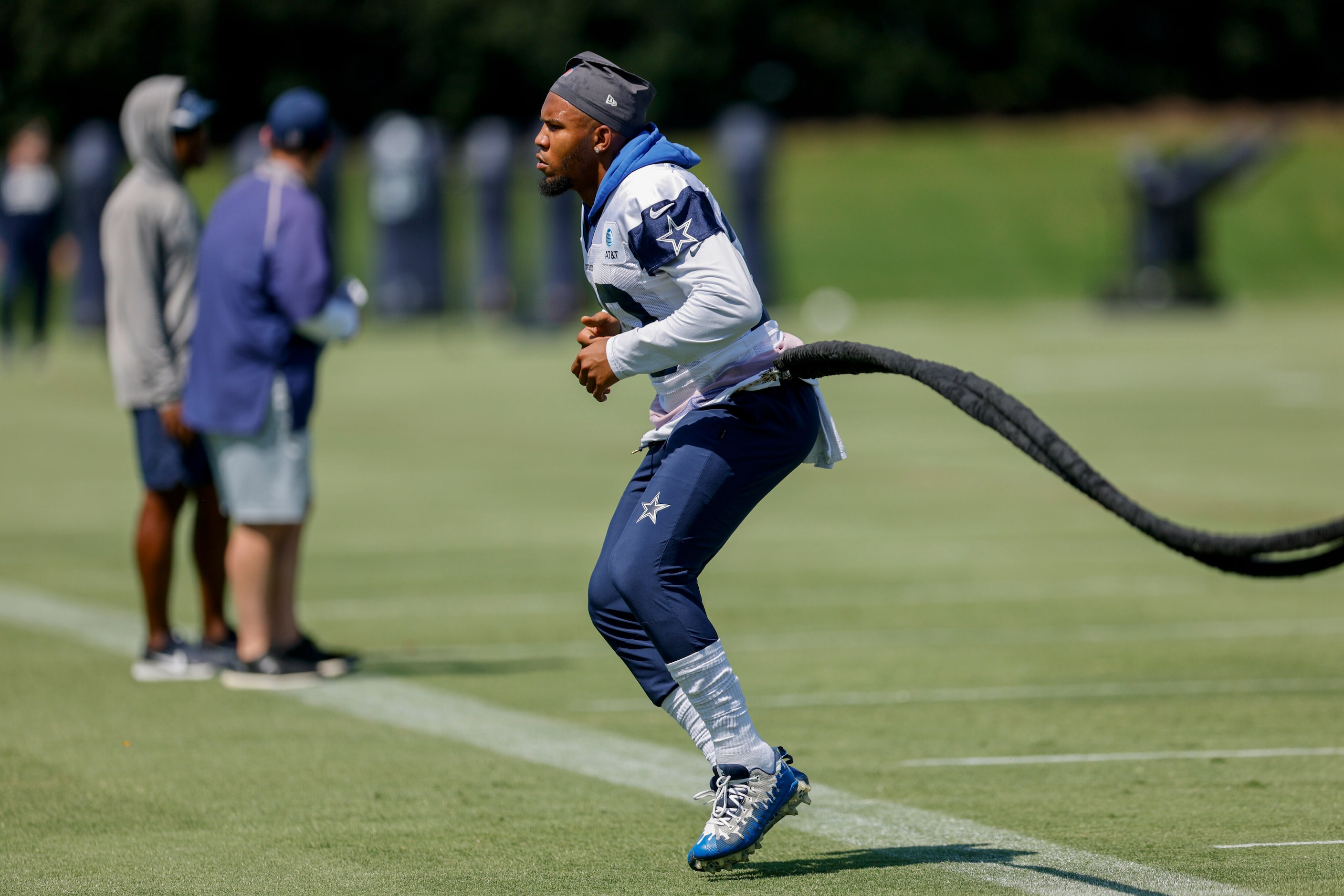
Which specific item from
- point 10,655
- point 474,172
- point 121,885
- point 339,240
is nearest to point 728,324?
point 121,885

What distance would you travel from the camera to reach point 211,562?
342 inches

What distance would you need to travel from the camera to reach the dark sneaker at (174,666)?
827 cm

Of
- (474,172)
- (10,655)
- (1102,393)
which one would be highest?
(474,172)

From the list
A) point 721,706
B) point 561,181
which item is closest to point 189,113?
point 561,181

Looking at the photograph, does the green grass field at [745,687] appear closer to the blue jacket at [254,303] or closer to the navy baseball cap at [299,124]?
the blue jacket at [254,303]

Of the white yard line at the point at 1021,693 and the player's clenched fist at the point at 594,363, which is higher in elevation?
the player's clenched fist at the point at 594,363

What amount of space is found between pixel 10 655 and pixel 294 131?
8.80ft

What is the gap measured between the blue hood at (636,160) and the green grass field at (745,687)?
1.78m

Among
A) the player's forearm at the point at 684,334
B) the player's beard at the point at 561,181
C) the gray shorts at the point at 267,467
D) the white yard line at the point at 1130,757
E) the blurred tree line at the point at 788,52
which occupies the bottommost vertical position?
the white yard line at the point at 1130,757

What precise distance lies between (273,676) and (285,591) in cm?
36

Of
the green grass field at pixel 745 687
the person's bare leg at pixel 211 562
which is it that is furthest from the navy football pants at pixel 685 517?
the person's bare leg at pixel 211 562

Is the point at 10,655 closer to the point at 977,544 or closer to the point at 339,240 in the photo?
the point at 977,544

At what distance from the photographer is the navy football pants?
5250mm

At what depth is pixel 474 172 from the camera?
3547 centimetres
